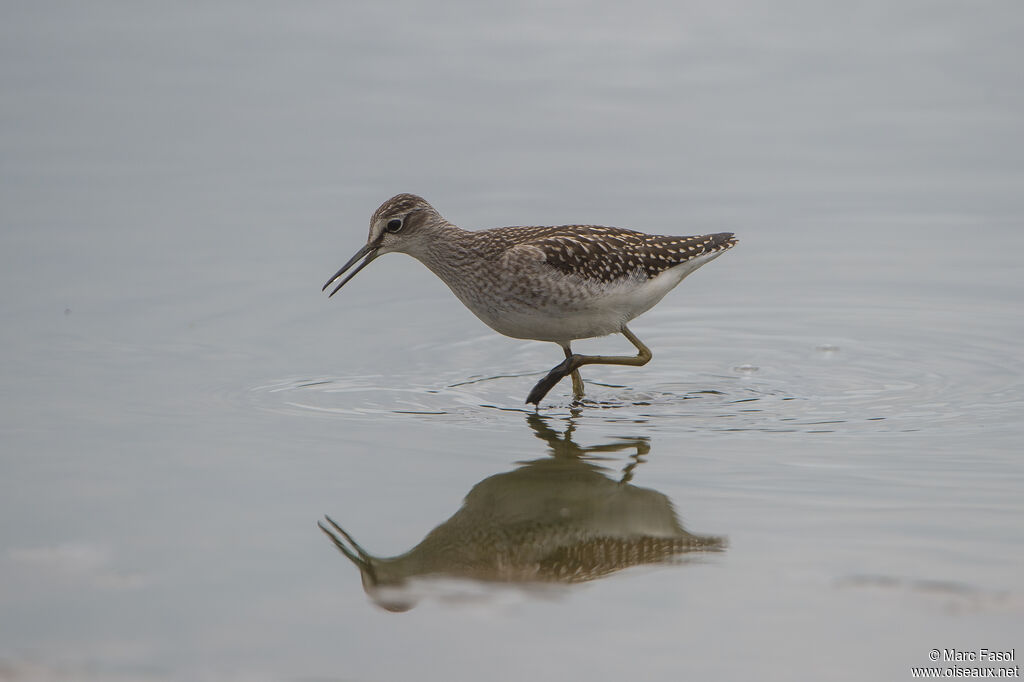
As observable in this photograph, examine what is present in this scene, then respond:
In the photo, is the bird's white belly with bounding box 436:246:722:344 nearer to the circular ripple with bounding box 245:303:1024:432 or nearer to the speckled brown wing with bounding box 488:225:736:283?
the speckled brown wing with bounding box 488:225:736:283

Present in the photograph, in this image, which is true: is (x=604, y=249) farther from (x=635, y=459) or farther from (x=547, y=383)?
(x=635, y=459)

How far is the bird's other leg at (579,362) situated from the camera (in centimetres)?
860

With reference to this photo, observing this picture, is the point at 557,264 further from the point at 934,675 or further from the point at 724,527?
the point at 934,675

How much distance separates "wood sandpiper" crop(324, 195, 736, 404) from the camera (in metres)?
8.91

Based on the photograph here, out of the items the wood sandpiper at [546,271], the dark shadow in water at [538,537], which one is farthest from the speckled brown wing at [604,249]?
the dark shadow in water at [538,537]

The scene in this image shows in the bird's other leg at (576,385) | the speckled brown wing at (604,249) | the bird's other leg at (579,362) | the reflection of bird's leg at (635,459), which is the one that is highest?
the speckled brown wing at (604,249)

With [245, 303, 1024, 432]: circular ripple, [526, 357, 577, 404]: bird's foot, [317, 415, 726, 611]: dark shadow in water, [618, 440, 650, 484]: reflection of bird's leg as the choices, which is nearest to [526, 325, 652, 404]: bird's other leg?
[526, 357, 577, 404]: bird's foot

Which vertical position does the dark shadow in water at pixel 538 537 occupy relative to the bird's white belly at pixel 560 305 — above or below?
below

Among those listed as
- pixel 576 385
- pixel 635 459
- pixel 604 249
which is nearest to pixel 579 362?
pixel 576 385

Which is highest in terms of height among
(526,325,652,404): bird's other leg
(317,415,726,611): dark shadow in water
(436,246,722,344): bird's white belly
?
(436,246,722,344): bird's white belly

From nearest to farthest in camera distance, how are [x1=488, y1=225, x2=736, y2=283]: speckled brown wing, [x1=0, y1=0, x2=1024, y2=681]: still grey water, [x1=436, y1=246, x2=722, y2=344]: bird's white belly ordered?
[x1=0, y1=0, x2=1024, y2=681]: still grey water → [x1=436, y1=246, x2=722, y2=344]: bird's white belly → [x1=488, y1=225, x2=736, y2=283]: speckled brown wing

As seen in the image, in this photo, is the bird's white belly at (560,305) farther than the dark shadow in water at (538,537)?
Yes

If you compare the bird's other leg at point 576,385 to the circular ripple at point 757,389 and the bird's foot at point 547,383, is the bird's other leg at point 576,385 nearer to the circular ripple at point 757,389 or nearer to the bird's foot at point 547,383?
the circular ripple at point 757,389

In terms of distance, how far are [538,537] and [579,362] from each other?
267 cm
